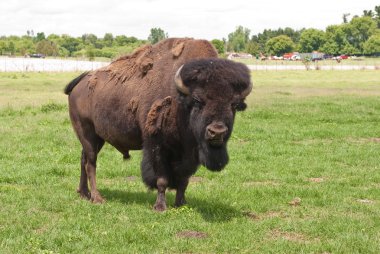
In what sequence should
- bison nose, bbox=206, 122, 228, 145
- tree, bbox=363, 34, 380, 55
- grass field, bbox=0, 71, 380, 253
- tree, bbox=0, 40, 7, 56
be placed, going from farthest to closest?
tree, bbox=363, 34, 380, 55, tree, bbox=0, 40, 7, 56, bison nose, bbox=206, 122, 228, 145, grass field, bbox=0, 71, 380, 253

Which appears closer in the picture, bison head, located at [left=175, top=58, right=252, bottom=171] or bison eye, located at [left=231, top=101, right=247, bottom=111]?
bison head, located at [left=175, top=58, right=252, bottom=171]

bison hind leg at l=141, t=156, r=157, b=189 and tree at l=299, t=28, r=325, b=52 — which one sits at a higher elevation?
tree at l=299, t=28, r=325, b=52

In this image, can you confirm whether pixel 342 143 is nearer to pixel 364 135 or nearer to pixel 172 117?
pixel 364 135

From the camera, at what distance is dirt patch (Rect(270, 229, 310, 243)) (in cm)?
732

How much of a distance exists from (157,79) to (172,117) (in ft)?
3.00

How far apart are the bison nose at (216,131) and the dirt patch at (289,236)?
1561 mm

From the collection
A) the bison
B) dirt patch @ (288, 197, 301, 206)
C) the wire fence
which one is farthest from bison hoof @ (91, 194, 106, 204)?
the wire fence

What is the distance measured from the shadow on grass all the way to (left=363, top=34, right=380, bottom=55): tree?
575 ft

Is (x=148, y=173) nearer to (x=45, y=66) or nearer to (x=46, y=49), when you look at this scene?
(x=45, y=66)

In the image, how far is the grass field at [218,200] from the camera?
7.09 metres

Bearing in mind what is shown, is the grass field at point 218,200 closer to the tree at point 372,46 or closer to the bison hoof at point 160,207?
the bison hoof at point 160,207

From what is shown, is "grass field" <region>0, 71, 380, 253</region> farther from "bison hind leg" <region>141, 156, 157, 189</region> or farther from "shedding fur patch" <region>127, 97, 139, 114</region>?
"shedding fur patch" <region>127, 97, 139, 114</region>

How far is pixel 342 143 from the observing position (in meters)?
16.4

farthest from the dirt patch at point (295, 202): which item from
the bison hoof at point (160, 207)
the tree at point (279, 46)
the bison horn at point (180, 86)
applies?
the tree at point (279, 46)
